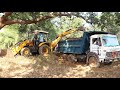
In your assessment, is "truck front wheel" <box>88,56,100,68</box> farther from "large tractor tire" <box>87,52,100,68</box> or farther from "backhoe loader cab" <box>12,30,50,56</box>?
"backhoe loader cab" <box>12,30,50,56</box>

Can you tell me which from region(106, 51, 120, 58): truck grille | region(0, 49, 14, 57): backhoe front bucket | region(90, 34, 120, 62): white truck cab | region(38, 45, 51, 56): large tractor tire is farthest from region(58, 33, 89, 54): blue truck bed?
region(0, 49, 14, 57): backhoe front bucket

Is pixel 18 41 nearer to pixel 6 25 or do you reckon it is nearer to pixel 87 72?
pixel 6 25

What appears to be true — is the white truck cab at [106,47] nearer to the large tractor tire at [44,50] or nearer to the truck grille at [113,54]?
the truck grille at [113,54]

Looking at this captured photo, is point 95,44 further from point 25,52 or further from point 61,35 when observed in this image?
point 25,52

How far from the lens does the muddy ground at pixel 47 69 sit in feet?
36.9

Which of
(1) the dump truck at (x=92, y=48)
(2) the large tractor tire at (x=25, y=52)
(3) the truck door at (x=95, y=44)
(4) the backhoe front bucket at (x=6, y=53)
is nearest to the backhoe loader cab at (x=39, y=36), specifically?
(2) the large tractor tire at (x=25, y=52)

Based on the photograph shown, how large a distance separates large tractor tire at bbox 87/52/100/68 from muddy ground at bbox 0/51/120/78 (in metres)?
0.11

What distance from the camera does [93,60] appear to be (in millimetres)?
11453

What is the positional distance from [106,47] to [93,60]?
52 cm

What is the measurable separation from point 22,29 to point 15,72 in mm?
1236

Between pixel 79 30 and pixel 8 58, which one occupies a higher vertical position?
pixel 79 30

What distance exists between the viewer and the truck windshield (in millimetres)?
11344

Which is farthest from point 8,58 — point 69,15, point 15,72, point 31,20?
point 69,15

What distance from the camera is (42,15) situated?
1157cm
